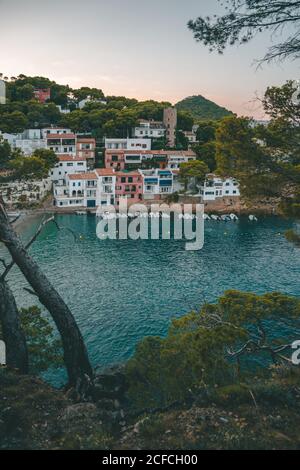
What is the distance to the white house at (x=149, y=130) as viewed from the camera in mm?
71938

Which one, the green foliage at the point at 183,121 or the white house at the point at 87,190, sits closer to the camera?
the white house at the point at 87,190

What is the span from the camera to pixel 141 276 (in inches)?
1176

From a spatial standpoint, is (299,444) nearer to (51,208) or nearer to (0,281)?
(0,281)

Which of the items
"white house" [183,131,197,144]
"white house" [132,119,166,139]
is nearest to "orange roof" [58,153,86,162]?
"white house" [132,119,166,139]

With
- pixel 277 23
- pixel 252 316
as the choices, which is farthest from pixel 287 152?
pixel 252 316

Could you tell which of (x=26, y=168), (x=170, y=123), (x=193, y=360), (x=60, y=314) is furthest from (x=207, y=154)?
(x=60, y=314)

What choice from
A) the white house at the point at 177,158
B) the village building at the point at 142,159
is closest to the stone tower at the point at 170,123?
the white house at the point at 177,158

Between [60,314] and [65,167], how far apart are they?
5154cm

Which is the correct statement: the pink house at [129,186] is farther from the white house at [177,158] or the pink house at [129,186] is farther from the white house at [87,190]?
the white house at [177,158]

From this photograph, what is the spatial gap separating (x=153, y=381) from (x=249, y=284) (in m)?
18.7

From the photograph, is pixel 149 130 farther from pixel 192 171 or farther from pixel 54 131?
pixel 192 171

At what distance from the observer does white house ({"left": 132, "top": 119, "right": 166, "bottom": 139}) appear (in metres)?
71.9

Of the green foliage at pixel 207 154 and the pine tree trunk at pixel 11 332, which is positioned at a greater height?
the green foliage at pixel 207 154

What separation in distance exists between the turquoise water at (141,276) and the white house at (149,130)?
33.8m
